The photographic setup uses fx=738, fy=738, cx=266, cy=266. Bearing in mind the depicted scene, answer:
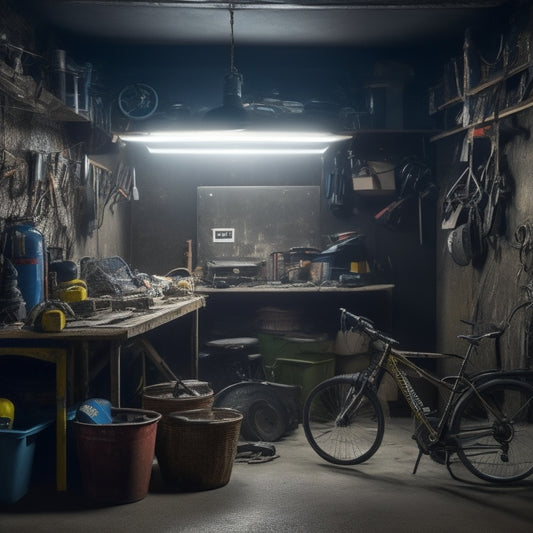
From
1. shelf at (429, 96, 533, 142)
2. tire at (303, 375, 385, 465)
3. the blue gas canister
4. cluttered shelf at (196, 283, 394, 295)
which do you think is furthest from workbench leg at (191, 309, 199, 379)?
shelf at (429, 96, 533, 142)

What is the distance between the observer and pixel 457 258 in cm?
673

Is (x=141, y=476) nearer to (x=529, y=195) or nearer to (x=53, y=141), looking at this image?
(x=53, y=141)

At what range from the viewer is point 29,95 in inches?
195

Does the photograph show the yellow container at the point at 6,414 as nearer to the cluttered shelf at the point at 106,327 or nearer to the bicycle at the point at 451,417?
the cluttered shelf at the point at 106,327

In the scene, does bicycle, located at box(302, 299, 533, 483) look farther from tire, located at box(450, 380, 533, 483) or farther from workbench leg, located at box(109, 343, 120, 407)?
workbench leg, located at box(109, 343, 120, 407)

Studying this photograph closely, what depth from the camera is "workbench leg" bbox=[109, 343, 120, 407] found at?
4203 millimetres

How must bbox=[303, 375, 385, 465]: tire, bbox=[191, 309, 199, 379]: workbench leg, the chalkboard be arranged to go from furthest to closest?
the chalkboard, bbox=[191, 309, 199, 379]: workbench leg, bbox=[303, 375, 385, 465]: tire

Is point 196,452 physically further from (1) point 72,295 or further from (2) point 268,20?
(2) point 268,20

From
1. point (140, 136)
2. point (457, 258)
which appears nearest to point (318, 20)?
point (140, 136)

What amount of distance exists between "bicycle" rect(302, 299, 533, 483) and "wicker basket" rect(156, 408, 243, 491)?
103 cm

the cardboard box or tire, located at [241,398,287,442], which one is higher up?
the cardboard box

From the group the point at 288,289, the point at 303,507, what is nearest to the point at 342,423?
the point at 303,507

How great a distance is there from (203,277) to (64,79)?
2598mm

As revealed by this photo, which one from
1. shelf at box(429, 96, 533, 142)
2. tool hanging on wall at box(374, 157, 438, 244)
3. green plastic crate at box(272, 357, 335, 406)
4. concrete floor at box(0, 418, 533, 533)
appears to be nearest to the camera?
concrete floor at box(0, 418, 533, 533)
